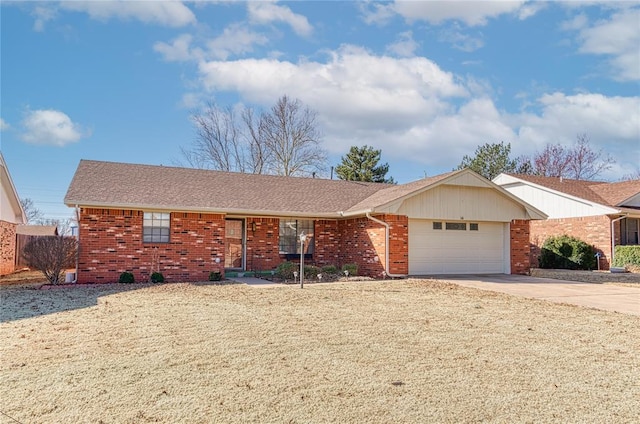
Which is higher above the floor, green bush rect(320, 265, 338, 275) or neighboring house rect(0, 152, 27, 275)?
neighboring house rect(0, 152, 27, 275)

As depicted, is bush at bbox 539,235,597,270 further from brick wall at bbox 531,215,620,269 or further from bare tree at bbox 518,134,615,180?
bare tree at bbox 518,134,615,180

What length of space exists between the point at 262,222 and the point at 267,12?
284 inches

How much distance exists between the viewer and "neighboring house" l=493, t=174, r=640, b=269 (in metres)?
21.8

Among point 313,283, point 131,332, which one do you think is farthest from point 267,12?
point 131,332

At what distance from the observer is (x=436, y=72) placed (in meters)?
18.5

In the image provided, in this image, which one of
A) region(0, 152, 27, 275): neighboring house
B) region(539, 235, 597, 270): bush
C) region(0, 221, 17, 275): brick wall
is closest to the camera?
region(0, 221, 17, 275): brick wall

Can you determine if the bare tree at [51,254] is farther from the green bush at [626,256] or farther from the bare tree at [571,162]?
the bare tree at [571,162]

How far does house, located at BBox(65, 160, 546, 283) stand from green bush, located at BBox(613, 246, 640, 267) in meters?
6.81

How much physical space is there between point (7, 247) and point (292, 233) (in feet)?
40.7

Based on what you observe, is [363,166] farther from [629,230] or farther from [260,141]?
[629,230]

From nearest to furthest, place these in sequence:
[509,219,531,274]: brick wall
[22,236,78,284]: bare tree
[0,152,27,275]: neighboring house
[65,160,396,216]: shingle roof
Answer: [22,236,78,284]: bare tree → [65,160,396,216]: shingle roof → [509,219,531,274]: brick wall → [0,152,27,275]: neighboring house

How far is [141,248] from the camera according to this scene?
14.2 meters

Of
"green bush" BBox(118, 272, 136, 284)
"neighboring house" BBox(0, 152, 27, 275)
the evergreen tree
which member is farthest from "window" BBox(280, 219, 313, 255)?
the evergreen tree

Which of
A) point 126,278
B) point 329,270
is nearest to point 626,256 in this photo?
point 329,270
